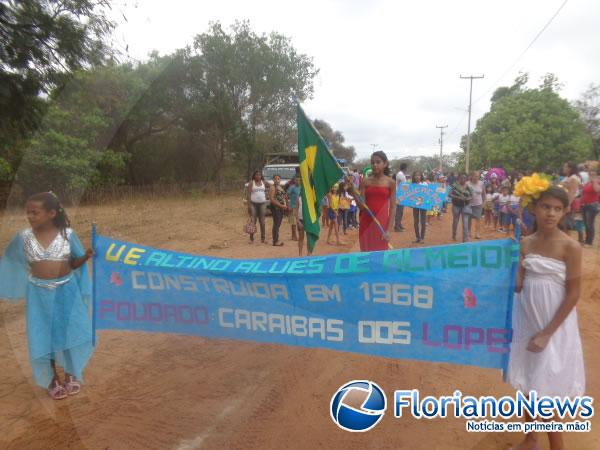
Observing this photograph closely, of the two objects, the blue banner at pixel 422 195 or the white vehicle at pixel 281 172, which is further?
the white vehicle at pixel 281 172

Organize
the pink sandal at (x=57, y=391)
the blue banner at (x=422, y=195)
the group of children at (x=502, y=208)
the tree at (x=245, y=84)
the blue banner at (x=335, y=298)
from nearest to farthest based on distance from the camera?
the blue banner at (x=335, y=298), the pink sandal at (x=57, y=391), the group of children at (x=502, y=208), the blue banner at (x=422, y=195), the tree at (x=245, y=84)

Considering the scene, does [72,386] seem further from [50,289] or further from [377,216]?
[377,216]

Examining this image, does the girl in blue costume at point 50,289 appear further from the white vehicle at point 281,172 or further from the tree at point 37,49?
the white vehicle at point 281,172

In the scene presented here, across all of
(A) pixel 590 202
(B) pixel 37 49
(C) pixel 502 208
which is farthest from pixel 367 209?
(C) pixel 502 208

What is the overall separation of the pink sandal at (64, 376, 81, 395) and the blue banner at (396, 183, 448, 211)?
879cm

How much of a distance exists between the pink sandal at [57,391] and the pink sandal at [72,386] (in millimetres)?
24

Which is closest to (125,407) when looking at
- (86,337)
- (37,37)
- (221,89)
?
(86,337)

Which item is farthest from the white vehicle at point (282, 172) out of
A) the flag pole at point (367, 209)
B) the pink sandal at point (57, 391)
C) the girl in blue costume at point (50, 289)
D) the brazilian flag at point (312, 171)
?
the pink sandal at point (57, 391)

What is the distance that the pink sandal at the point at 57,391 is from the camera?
11.4 ft

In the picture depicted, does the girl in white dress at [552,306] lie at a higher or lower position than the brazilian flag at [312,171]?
lower

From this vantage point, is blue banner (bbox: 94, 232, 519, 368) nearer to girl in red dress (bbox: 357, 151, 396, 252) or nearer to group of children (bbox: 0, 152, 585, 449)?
group of children (bbox: 0, 152, 585, 449)

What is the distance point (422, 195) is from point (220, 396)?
858 centimetres

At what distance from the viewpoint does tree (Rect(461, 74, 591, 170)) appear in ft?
91.3

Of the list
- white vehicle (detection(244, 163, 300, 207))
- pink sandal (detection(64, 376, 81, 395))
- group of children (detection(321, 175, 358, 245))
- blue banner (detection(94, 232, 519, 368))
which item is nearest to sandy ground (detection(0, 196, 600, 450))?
pink sandal (detection(64, 376, 81, 395))
